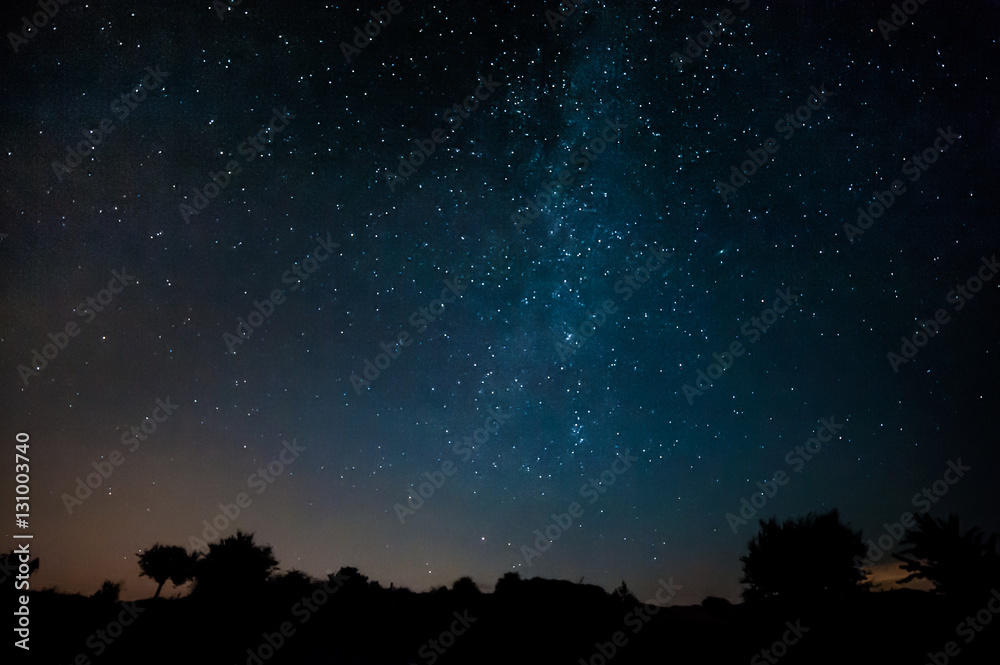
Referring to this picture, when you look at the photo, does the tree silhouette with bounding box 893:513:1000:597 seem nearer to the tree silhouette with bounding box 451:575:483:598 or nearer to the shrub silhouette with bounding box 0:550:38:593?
the tree silhouette with bounding box 451:575:483:598

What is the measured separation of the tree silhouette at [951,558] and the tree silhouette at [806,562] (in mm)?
5374

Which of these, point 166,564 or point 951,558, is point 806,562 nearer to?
point 951,558

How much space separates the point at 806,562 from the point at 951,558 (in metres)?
6.65

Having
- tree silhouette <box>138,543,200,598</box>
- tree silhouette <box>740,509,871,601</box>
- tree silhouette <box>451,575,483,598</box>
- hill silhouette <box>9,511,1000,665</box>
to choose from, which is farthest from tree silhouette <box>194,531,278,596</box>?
tree silhouette <box>740,509,871,601</box>

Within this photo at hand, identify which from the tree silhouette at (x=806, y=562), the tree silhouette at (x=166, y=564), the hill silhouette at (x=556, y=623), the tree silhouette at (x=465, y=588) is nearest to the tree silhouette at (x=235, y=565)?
the hill silhouette at (x=556, y=623)

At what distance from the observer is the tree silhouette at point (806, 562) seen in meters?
20.2

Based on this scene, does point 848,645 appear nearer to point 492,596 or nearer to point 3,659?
point 492,596

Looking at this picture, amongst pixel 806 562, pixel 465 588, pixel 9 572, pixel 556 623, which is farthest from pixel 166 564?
pixel 806 562

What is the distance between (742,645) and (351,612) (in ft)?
42.3

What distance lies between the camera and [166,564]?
30094 mm

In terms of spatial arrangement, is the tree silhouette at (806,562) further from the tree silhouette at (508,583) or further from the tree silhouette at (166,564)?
the tree silhouette at (166,564)

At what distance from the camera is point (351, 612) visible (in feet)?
59.3

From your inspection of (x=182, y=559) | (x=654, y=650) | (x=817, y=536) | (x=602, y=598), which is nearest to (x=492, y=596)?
(x=602, y=598)

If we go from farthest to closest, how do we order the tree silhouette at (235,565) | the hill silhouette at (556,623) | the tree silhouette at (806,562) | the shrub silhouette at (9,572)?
the tree silhouette at (235,565) → the tree silhouette at (806,562) → the shrub silhouette at (9,572) → the hill silhouette at (556,623)
